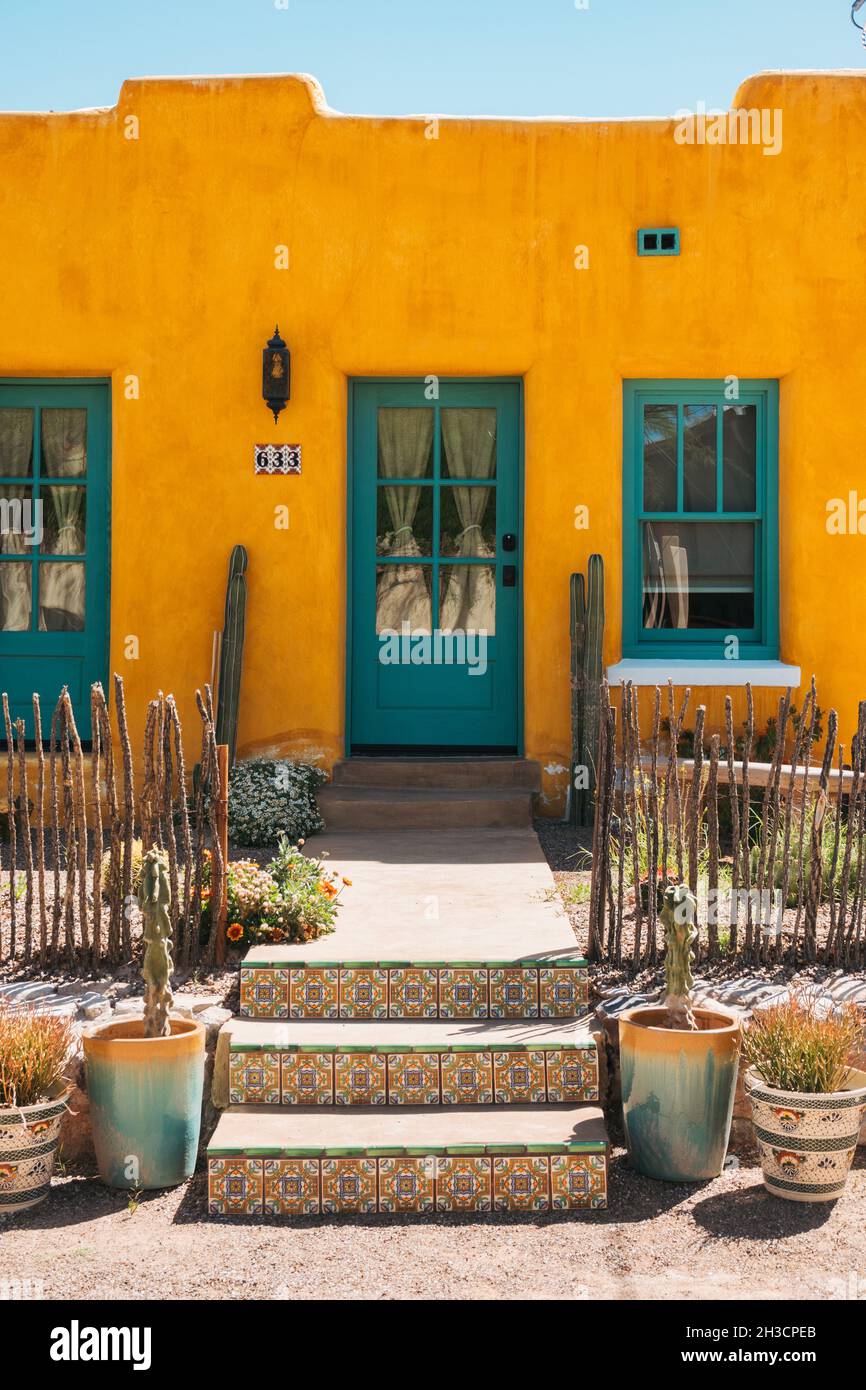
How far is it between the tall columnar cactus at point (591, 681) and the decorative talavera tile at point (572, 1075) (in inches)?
119

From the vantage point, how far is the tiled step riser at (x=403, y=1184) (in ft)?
13.4

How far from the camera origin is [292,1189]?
13.4 ft

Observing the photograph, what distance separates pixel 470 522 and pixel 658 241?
193 centimetres

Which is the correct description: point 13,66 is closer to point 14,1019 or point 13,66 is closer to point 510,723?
point 510,723

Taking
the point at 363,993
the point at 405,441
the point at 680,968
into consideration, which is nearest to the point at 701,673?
the point at 405,441

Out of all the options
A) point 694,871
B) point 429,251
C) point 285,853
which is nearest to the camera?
point 694,871

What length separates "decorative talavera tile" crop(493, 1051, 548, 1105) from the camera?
4484 mm

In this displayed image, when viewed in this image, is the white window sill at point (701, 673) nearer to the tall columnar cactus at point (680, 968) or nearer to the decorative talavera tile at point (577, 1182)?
the tall columnar cactus at point (680, 968)

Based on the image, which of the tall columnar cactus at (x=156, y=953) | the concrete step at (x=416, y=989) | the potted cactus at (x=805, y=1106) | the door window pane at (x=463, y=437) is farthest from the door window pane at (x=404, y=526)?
the potted cactus at (x=805, y=1106)

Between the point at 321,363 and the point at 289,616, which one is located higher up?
the point at 321,363

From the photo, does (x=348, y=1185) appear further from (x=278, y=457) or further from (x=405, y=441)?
(x=405, y=441)
